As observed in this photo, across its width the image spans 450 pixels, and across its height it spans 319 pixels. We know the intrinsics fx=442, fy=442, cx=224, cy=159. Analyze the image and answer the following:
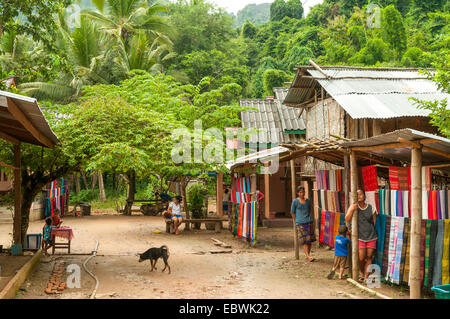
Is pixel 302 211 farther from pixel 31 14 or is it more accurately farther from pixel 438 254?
pixel 31 14

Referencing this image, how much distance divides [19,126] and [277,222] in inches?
497

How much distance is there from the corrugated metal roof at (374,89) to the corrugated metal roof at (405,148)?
2.56 m

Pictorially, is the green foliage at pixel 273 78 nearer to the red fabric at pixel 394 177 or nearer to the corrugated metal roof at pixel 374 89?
the corrugated metal roof at pixel 374 89

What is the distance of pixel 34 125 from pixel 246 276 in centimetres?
477

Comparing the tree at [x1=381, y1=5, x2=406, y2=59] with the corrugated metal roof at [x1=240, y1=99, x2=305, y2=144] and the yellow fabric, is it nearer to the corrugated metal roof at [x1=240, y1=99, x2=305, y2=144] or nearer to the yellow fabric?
the corrugated metal roof at [x1=240, y1=99, x2=305, y2=144]

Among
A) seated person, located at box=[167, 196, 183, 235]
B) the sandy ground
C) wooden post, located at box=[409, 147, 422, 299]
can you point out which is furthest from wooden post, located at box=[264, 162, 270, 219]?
wooden post, located at box=[409, 147, 422, 299]

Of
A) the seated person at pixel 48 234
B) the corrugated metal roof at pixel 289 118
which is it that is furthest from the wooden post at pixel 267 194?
the seated person at pixel 48 234

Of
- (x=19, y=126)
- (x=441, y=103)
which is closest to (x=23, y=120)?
(x=19, y=126)

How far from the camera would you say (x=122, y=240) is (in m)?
14.0

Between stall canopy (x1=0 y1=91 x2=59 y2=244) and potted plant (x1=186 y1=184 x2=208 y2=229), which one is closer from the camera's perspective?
stall canopy (x1=0 y1=91 x2=59 y2=244)

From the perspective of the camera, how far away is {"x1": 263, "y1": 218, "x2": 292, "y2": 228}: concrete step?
725 inches

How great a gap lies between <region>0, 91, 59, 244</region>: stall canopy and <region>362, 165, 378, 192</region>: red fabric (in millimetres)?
5650

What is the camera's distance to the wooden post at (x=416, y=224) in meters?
6.06

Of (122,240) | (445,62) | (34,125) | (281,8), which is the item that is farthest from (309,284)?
(281,8)
